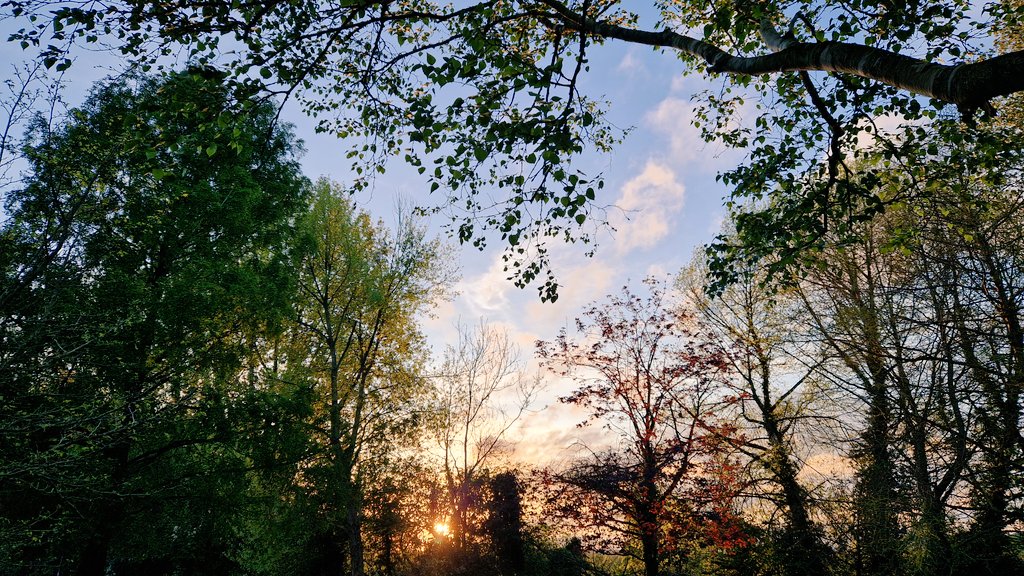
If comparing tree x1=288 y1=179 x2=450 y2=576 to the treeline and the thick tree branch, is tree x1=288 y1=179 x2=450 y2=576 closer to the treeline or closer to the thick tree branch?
the treeline

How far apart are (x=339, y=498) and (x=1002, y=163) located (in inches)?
506

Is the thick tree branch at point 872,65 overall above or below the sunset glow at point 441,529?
above

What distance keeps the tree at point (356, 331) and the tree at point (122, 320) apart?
301 cm

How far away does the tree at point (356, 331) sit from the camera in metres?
12.5

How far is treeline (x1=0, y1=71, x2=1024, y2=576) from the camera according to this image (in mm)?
5363

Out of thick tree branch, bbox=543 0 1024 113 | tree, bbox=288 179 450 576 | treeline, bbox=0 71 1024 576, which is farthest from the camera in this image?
tree, bbox=288 179 450 576

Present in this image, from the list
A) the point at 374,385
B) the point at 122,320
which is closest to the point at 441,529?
the point at 374,385

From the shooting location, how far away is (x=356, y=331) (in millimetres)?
13711

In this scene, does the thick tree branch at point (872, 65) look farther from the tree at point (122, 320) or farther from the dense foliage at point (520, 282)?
the tree at point (122, 320)

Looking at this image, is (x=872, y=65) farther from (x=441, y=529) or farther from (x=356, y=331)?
(x=441, y=529)

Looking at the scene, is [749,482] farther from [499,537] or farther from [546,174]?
[546,174]

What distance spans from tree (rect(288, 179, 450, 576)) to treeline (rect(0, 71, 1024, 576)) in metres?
0.09

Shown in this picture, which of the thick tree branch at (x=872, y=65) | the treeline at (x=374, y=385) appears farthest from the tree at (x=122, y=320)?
the thick tree branch at (x=872, y=65)

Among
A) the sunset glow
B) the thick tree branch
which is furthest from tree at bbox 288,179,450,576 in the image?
the thick tree branch
